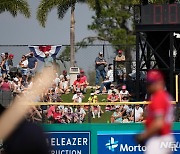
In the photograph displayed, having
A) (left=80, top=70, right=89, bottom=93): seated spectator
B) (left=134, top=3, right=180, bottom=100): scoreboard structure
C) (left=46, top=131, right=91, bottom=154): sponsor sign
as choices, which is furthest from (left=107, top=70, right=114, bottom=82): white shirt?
(left=46, top=131, right=91, bottom=154): sponsor sign

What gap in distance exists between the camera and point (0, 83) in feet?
72.5

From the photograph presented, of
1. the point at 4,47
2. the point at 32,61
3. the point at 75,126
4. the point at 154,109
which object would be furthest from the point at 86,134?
the point at 4,47

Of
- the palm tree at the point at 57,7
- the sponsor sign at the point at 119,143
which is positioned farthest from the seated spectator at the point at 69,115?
the palm tree at the point at 57,7

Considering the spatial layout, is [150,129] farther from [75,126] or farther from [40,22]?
[40,22]

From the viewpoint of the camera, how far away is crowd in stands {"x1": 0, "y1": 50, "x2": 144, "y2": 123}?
48.1ft

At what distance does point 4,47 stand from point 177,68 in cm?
704

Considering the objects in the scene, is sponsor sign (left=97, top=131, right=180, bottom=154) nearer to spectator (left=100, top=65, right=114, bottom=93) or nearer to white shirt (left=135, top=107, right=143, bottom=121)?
white shirt (left=135, top=107, right=143, bottom=121)

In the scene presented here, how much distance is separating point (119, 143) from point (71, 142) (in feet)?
3.28

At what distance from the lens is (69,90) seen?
81.9 ft

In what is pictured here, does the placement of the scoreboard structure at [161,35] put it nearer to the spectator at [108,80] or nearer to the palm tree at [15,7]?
the spectator at [108,80]

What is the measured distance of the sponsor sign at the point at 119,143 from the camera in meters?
→ 14.3

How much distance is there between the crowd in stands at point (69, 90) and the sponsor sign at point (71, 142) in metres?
0.40

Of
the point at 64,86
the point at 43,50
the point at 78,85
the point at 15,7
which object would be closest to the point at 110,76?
the point at 78,85

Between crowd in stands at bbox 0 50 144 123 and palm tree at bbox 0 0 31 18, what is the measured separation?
6.46 meters
